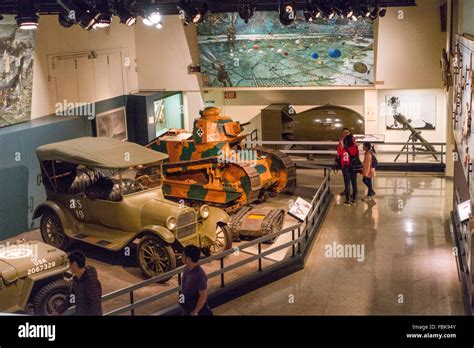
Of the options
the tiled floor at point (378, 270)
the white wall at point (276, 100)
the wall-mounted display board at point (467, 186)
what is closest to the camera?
the wall-mounted display board at point (467, 186)

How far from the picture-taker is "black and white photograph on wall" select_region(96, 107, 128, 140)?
60.8 feet

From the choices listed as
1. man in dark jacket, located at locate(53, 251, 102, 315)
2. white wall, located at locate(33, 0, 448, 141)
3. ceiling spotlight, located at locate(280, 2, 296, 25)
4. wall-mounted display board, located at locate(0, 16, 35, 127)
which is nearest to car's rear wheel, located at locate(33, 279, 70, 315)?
man in dark jacket, located at locate(53, 251, 102, 315)

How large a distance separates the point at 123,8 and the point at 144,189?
365 centimetres

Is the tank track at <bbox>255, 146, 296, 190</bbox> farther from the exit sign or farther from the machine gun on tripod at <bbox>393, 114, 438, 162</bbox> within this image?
the exit sign

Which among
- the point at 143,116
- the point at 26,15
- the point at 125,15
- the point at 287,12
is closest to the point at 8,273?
the point at 26,15

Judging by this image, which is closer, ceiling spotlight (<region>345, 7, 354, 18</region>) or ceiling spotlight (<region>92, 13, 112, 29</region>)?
ceiling spotlight (<region>92, 13, 112, 29</region>)

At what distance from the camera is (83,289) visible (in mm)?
8242

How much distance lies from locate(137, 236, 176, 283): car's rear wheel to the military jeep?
1.86 meters

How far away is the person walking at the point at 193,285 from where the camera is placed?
812 centimetres

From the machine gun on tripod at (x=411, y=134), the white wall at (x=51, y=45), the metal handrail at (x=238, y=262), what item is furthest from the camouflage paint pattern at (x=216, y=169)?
the machine gun on tripod at (x=411, y=134)

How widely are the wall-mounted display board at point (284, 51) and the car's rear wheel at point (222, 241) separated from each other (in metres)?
8.32

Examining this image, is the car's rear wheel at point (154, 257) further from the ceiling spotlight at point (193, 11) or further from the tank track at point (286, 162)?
the tank track at point (286, 162)

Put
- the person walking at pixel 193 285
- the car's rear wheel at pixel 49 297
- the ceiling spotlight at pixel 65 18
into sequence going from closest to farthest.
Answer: the person walking at pixel 193 285
the car's rear wheel at pixel 49 297
the ceiling spotlight at pixel 65 18
